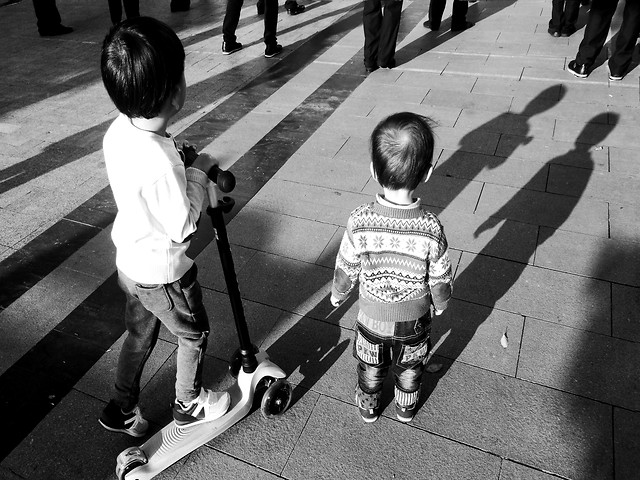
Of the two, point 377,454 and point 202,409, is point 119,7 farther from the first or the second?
point 377,454

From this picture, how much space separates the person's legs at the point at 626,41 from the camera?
566cm

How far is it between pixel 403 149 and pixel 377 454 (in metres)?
1.37

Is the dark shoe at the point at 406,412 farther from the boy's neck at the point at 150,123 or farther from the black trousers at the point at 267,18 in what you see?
the black trousers at the point at 267,18

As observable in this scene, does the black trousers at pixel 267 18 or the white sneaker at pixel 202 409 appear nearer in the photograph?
the white sneaker at pixel 202 409

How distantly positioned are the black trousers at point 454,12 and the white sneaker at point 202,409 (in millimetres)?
7094

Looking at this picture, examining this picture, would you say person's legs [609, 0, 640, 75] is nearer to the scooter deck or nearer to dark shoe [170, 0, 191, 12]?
the scooter deck

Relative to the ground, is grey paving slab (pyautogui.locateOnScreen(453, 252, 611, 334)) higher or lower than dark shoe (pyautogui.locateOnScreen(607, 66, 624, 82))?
lower

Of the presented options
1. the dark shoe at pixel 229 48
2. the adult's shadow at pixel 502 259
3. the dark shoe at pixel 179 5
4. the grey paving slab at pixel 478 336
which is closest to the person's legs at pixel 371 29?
the dark shoe at pixel 229 48

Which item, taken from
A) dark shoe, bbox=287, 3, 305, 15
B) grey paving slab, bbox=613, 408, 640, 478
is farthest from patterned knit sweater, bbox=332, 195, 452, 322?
dark shoe, bbox=287, 3, 305, 15

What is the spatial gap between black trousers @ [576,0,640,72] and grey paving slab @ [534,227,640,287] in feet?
11.2

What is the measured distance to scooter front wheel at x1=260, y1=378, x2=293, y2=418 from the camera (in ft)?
7.69

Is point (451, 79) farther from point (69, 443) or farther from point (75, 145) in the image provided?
point (69, 443)

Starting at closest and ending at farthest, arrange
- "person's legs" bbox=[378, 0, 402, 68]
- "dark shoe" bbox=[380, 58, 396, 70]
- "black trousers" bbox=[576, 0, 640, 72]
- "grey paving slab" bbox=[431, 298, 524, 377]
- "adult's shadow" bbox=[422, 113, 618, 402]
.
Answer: "grey paving slab" bbox=[431, 298, 524, 377]
"adult's shadow" bbox=[422, 113, 618, 402]
"black trousers" bbox=[576, 0, 640, 72]
"person's legs" bbox=[378, 0, 402, 68]
"dark shoe" bbox=[380, 58, 396, 70]

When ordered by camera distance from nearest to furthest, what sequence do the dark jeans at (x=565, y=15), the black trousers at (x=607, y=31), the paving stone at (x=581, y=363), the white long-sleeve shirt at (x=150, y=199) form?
the white long-sleeve shirt at (x=150, y=199)
the paving stone at (x=581, y=363)
the black trousers at (x=607, y=31)
the dark jeans at (x=565, y=15)
